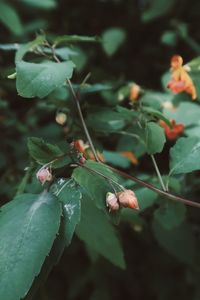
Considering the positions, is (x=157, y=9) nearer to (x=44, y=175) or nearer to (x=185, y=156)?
(x=185, y=156)

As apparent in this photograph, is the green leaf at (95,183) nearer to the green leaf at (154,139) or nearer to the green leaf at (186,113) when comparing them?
the green leaf at (154,139)

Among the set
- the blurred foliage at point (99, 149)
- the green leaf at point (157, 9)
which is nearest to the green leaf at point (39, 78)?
the blurred foliage at point (99, 149)

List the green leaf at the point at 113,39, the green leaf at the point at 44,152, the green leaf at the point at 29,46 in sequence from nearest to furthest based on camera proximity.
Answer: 1. the green leaf at the point at 44,152
2. the green leaf at the point at 29,46
3. the green leaf at the point at 113,39

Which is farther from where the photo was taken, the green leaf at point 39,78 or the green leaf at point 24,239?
the green leaf at point 39,78

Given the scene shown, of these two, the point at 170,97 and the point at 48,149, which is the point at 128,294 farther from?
the point at 48,149

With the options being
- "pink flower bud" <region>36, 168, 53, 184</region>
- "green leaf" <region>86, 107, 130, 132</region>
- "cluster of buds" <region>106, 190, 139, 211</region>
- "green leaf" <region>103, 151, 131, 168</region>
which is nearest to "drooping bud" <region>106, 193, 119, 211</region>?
"cluster of buds" <region>106, 190, 139, 211</region>

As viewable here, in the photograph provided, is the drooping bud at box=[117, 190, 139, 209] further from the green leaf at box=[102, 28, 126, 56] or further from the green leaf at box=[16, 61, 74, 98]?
the green leaf at box=[102, 28, 126, 56]

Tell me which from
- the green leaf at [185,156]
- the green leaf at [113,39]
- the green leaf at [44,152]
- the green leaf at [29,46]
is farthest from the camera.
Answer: the green leaf at [113,39]
